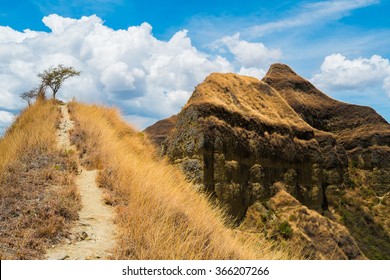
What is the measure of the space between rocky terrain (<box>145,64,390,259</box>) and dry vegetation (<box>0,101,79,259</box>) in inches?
415

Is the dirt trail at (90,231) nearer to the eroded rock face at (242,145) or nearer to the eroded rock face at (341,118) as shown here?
the eroded rock face at (242,145)

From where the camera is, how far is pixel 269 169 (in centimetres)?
3394

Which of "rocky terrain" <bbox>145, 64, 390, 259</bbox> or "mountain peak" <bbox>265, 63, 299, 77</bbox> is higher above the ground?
"mountain peak" <bbox>265, 63, 299, 77</bbox>

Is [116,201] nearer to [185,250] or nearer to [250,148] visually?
[185,250]

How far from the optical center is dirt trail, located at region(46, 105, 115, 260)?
694cm

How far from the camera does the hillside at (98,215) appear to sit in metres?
7.01

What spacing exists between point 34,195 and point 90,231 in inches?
89.9

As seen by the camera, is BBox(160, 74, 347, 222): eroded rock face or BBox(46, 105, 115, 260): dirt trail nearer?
BBox(46, 105, 115, 260): dirt trail

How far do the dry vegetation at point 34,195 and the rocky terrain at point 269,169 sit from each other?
10552 millimetres

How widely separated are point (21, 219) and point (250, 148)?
25524 millimetres

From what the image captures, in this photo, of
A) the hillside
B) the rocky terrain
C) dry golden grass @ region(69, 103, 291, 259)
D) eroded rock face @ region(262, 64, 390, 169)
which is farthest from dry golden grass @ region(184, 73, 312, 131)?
eroded rock face @ region(262, 64, 390, 169)

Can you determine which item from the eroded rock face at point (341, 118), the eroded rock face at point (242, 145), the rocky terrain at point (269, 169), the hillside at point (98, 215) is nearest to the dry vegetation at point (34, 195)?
the hillside at point (98, 215)

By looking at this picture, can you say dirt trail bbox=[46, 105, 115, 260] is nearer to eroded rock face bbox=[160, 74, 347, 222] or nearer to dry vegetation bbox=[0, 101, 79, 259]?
dry vegetation bbox=[0, 101, 79, 259]
